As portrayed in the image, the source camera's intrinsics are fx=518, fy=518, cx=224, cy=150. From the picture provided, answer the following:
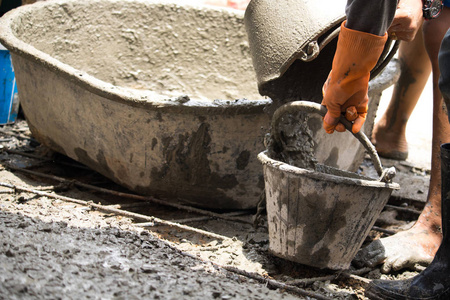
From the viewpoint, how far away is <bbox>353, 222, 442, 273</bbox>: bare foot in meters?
2.58

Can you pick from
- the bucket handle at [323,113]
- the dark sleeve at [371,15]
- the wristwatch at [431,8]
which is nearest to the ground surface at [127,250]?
the bucket handle at [323,113]

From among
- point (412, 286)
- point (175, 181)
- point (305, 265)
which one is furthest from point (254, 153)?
point (412, 286)

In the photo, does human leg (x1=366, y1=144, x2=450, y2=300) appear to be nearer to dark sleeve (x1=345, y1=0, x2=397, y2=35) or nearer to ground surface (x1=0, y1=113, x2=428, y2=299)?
ground surface (x1=0, y1=113, x2=428, y2=299)

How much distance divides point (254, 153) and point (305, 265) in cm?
71

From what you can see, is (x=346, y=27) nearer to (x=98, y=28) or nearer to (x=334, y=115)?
(x=334, y=115)

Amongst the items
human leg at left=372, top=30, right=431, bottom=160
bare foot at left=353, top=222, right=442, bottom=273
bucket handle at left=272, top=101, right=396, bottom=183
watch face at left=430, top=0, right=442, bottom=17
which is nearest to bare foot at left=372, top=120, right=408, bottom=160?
human leg at left=372, top=30, right=431, bottom=160

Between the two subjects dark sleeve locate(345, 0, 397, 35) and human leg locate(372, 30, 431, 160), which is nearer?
dark sleeve locate(345, 0, 397, 35)

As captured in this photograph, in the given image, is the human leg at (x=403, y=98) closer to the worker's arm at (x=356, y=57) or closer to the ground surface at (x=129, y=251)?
the ground surface at (x=129, y=251)

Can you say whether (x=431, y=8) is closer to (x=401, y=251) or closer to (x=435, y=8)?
(x=435, y=8)

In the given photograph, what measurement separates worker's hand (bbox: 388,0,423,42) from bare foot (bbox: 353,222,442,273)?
3.45ft

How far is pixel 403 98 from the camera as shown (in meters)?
4.26

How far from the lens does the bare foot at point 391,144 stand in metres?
4.41

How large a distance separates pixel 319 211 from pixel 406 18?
36.1 inches

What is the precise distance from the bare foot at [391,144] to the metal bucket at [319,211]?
7.20 feet
